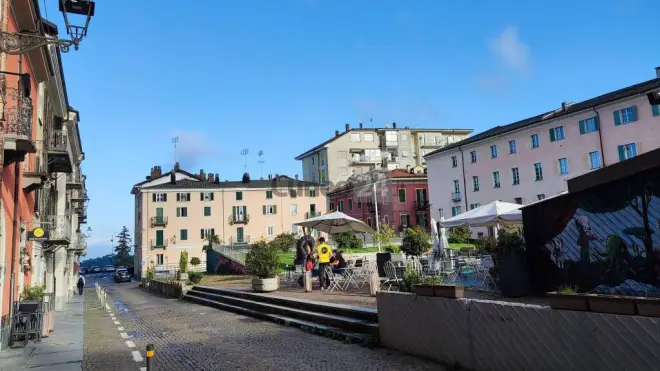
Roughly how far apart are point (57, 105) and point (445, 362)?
1899 cm

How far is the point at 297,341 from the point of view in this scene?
10.4m

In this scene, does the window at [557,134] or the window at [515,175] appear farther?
the window at [515,175]

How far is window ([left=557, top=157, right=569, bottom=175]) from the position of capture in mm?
40703

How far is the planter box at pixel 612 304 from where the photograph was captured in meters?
4.74

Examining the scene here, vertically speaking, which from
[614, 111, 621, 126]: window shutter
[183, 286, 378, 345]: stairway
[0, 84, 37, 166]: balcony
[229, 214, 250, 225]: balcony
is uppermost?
[614, 111, 621, 126]: window shutter

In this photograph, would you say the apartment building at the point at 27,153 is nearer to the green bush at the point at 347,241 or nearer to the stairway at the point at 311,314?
the stairway at the point at 311,314

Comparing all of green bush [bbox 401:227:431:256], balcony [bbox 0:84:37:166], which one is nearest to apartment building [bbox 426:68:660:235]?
green bush [bbox 401:227:431:256]

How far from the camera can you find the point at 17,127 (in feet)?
36.6

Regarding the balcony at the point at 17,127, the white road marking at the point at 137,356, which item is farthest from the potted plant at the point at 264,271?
the balcony at the point at 17,127

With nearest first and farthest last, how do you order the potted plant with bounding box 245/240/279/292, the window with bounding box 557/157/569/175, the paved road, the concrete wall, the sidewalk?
the concrete wall
the paved road
the sidewalk
the potted plant with bounding box 245/240/279/292
the window with bounding box 557/157/569/175

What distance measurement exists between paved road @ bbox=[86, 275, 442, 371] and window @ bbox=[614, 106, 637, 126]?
107ft

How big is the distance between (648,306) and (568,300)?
2.94 feet

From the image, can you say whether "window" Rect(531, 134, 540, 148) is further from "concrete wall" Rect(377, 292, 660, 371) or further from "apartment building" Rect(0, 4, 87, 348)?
"concrete wall" Rect(377, 292, 660, 371)

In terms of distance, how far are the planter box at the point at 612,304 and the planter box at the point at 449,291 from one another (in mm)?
2179
